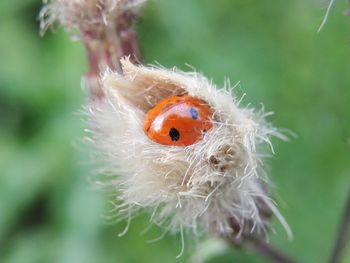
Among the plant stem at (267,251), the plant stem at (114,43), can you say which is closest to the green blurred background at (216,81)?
the plant stem at (267,251)

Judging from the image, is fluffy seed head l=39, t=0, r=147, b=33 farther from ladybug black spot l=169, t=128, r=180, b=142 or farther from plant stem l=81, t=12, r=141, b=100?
ladybug black spot l=169, t=128, r=180, b=142

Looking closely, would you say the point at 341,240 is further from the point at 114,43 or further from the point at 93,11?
the point at 93,11

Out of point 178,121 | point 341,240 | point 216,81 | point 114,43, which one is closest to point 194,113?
point 178,121

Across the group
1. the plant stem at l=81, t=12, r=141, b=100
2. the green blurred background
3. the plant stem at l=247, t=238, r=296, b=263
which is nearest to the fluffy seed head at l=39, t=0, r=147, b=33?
the plant stem at l=81, t=12, r=141, b=100

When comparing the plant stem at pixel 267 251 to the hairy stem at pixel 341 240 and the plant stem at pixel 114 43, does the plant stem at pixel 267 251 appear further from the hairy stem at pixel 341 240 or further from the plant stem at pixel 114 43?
the plant stem at pixel 114 43

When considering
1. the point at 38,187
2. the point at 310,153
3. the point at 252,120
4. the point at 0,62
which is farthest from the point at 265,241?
the point at 0,62
